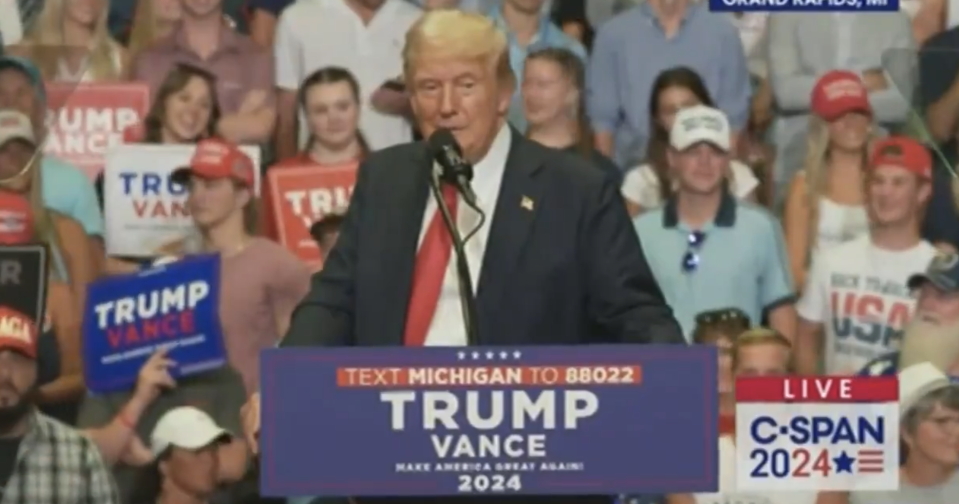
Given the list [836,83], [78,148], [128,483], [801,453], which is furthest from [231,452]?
[836,83]

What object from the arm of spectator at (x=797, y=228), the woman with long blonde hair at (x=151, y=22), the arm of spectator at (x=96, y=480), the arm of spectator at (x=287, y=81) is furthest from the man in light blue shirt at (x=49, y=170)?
the arm of spectator at (x=797, y=228)

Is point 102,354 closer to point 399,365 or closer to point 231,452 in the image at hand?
point 231,452

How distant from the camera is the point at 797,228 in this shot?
5340mm

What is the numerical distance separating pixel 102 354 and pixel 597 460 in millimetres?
2029

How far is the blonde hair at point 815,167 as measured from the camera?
5352 millimetres

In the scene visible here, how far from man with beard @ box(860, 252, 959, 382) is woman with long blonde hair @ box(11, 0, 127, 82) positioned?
1.74m

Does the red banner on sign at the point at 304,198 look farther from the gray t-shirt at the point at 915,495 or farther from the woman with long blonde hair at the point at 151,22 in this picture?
the gray t-shirt at the point at 915,495

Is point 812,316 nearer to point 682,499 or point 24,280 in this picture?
point 682,499

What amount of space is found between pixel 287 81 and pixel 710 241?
1003 mm

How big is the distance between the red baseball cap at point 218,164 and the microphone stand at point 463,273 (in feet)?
5.86

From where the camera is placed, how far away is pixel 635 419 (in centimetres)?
333

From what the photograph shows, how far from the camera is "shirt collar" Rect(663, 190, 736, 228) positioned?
519 centimetres

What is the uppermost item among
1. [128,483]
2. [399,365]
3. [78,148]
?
[78,148]

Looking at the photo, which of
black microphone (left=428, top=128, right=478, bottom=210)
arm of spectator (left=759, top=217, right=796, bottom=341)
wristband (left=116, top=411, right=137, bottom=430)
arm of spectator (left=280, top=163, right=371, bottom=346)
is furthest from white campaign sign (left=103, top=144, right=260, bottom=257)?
black microphone (left=428, top=128, right=478, bottom=210)
